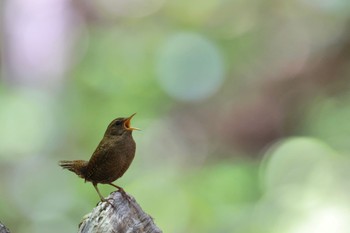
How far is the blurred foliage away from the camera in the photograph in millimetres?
4590

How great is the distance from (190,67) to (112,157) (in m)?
3.75

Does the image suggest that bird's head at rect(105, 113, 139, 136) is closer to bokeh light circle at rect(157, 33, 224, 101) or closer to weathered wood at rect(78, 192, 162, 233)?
weathered wood at rect(78, 192, 162, 233)

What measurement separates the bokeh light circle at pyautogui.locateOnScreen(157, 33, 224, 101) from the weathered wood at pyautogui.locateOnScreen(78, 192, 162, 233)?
373 cm

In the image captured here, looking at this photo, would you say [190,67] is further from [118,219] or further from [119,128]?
[118,219]

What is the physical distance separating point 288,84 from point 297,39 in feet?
1.76

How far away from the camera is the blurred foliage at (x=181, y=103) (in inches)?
181

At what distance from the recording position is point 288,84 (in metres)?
5.08

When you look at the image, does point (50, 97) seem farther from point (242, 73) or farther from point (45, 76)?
point (242, 73)

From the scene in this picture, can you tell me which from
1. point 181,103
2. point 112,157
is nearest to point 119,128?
point 112,157

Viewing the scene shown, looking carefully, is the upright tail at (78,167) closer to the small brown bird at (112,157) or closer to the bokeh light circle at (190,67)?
the small brown bird at (112,157)

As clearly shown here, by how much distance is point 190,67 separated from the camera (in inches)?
209

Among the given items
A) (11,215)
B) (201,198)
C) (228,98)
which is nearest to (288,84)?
(228,98)

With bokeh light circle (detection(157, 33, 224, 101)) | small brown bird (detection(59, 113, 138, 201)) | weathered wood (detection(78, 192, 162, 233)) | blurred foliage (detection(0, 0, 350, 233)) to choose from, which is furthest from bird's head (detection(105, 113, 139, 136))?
bokeh light circle (detection(157, 33, 224, 101))

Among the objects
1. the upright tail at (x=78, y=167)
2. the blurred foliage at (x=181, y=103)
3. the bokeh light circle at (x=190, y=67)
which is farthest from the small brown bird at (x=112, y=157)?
the bokeh light circle at (x=190, y=67)
